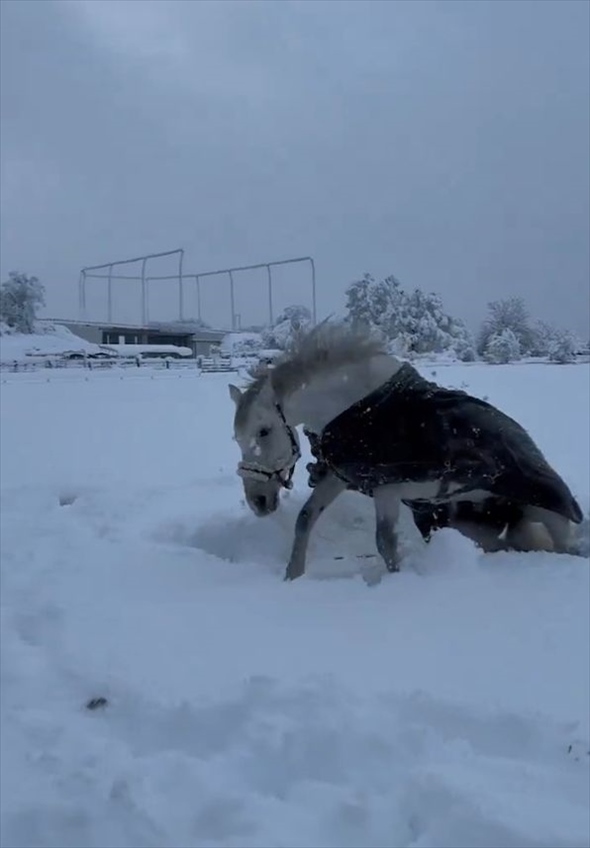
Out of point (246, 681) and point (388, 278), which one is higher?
point (388, 278)

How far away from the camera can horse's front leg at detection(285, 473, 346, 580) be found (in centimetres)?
452

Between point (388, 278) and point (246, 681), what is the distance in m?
52.5

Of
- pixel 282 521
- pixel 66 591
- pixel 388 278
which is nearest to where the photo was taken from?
pixel 66 591

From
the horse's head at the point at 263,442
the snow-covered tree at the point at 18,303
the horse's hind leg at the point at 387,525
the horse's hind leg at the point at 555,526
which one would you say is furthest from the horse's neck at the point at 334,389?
the snow-covered tree at the point at 18,303

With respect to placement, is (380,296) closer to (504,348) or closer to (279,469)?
(504,348)

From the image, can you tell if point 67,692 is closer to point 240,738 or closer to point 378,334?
point 240,738

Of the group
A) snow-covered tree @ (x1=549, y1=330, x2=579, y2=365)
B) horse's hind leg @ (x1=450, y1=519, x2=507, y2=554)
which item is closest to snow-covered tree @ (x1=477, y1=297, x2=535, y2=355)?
snow-covered tree @ (x1=549, y1=330, x2=579, y2=365)

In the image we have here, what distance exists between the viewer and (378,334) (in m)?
4.75

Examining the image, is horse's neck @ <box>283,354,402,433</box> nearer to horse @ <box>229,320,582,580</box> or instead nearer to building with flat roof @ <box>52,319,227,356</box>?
horse @ <box>229,320,582,580</box>

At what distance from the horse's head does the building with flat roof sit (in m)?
66.0

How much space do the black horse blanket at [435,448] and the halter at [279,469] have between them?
0.78 ft

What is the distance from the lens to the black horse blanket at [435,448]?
4312 mm

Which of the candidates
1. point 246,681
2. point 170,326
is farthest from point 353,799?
point 170,326

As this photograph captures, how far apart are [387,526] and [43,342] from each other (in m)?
55.5
